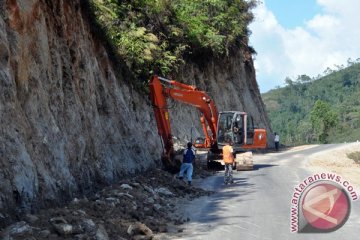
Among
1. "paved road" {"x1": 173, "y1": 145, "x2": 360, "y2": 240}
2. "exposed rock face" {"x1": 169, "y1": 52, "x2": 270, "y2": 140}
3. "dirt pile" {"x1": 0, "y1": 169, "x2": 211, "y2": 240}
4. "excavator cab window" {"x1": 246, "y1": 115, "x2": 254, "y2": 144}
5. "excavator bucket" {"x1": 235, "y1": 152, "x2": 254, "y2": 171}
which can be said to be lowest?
"paved road" {"x1": 173, "y1": 145, "x2": 360, "y2": 240}

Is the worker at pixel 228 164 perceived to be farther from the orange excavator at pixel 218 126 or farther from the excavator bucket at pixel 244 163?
the excavator bucket at pixel 244 163

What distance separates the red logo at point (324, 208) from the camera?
994 cm

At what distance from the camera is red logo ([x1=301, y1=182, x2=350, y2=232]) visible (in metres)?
9.94

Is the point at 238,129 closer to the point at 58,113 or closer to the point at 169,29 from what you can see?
the point at 169,29

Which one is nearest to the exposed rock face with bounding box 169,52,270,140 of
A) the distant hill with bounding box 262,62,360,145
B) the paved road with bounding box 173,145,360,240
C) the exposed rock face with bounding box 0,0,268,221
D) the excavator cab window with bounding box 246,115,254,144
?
the excavator cab window with bounding box 246,115,254,144

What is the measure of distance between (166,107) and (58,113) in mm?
7511

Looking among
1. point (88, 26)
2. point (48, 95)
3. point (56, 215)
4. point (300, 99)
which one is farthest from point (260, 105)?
point (300, 99)

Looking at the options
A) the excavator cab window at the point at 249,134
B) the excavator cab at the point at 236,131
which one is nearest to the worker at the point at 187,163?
the excavator cab at the point at 236,131

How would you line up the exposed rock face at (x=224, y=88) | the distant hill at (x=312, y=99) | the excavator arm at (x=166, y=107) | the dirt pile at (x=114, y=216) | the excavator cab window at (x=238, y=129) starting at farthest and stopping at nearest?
the distant hill at (x=312, y=99), the exposed rock face at (x=224, y=88), the excavator cab window at (x=238, y=129), the excavator arm at (x=166, y=107), the dirt pile at (x=114, y=216)

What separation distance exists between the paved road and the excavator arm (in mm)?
2354

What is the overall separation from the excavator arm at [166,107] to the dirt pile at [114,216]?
356cm

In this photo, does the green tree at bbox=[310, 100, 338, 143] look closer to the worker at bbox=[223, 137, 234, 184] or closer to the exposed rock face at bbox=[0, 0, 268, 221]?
the exposed rock face at bbox=[0, 0, 268, 221]

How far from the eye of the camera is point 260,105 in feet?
182

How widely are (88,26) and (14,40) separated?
7397mm
